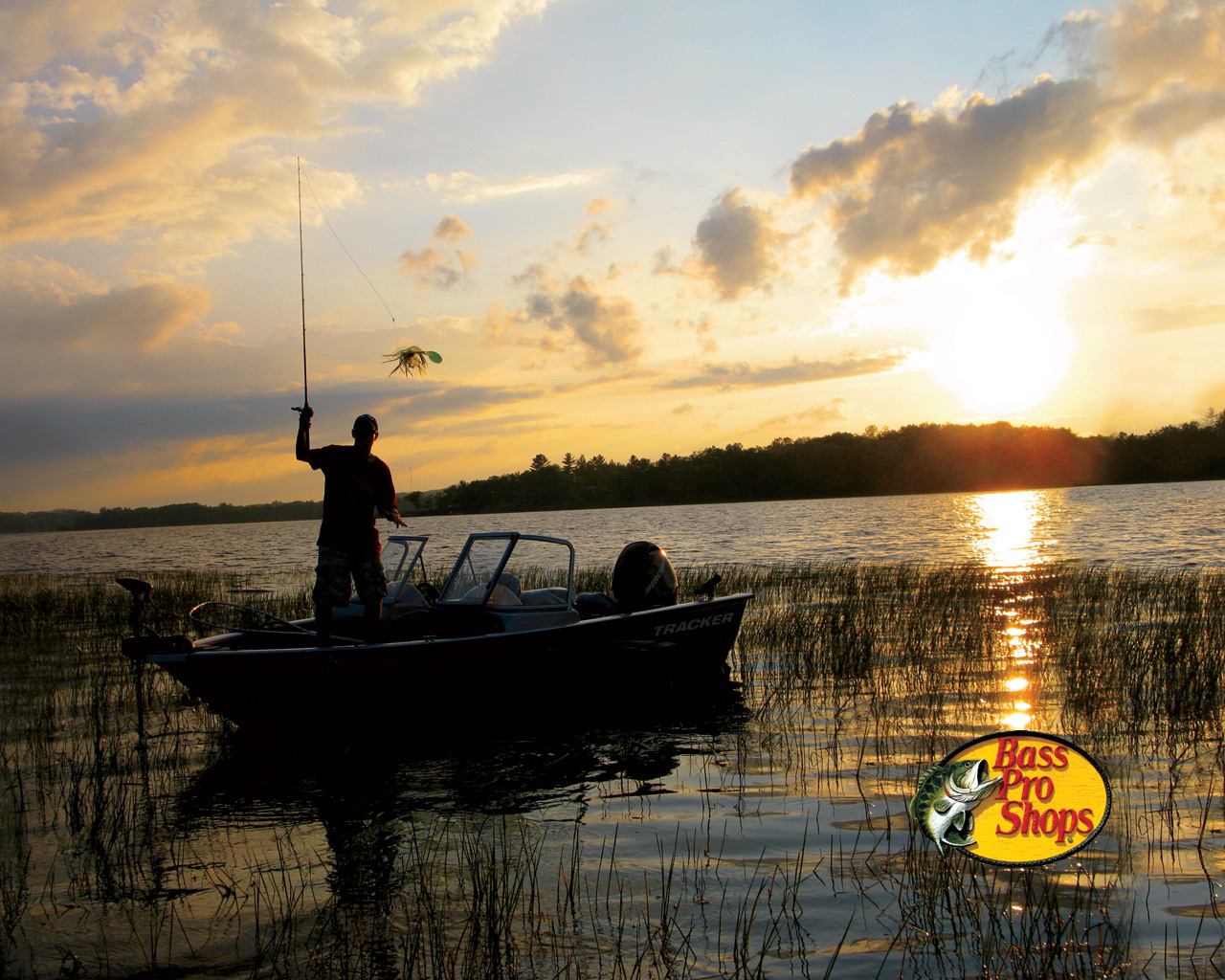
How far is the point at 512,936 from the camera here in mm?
3707

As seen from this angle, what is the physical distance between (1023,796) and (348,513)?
5.52 m

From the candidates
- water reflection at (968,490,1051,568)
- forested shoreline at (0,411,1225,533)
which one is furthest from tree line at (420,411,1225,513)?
water reflection at (968,490,1051,568)

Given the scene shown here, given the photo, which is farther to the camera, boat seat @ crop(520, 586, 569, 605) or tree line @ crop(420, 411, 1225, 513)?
tree line @ crop(420, 411, 1225, 513)

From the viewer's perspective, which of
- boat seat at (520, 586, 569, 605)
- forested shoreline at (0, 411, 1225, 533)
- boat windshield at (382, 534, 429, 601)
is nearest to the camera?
boat seat at (520, 586, 569, 605)

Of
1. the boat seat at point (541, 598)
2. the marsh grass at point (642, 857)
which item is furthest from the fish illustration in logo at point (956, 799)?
the boat seat at point (541, 598)

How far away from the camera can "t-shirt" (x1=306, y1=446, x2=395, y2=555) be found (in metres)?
7.22

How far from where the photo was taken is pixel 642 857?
15.2 ft

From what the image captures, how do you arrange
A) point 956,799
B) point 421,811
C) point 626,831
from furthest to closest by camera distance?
point 421,811
point 626,831
point 956,799

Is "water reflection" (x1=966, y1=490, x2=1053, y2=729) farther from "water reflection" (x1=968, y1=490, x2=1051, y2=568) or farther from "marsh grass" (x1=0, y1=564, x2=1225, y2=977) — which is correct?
"marsh grass" (x1=0, y1=564, x2=1225, y2=977)

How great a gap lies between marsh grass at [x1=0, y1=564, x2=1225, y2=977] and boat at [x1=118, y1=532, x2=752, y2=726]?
81 centimetres

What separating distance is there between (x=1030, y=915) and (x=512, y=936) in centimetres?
220

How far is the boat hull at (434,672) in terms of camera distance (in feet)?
22.5

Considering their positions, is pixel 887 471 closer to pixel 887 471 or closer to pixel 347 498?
pixel 887 471

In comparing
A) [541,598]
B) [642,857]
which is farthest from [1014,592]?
[642,857]
